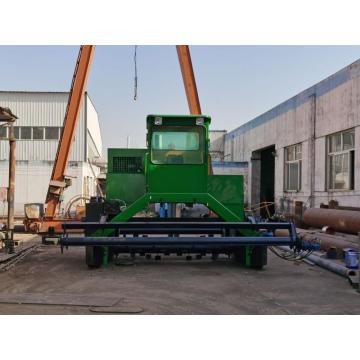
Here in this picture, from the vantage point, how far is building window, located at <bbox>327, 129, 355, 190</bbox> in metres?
14.4

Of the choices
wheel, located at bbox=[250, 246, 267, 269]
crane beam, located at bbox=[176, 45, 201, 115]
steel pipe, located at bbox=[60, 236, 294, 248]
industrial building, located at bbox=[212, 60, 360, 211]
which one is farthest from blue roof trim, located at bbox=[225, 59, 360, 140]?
steel pipe, located at bbox=[60, 236, 294, 248]

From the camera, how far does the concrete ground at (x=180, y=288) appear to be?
5.49 metres

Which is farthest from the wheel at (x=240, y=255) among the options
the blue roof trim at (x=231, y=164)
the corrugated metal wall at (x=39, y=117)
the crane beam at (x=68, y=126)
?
the corrugated metal wall at (x=39, y=117)

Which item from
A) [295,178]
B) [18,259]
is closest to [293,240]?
[18,259]

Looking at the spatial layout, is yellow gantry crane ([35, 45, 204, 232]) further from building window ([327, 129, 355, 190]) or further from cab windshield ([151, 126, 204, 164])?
building window ([327, 129, 355, 190])

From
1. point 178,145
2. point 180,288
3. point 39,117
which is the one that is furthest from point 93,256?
point 39,117

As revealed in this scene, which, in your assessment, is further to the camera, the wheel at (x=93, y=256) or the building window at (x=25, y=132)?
the building window at (x=25, y=132)

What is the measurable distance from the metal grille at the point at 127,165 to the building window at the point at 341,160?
797cm

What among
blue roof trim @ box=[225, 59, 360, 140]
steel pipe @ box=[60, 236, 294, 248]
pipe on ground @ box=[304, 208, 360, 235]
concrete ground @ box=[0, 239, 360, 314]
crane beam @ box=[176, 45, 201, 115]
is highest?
blue roof trim @ box=[225, 59, 360, 140]

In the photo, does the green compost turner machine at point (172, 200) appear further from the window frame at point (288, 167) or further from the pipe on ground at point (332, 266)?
the window frame at point (288, 167)

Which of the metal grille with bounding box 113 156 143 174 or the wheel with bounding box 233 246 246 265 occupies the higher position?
the metal grille with bounding box 113 156 143 174

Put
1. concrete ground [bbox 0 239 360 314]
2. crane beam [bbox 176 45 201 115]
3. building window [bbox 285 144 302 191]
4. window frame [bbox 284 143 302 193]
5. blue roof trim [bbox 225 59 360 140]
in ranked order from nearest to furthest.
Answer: concrete ground [bbox 0 239 360 314] < crane beam [bbox 176 45 201 115] < blue roof trim [bbox 225 59 360 140] < window frame [bbox 284 143 302 193] < building window [bbox 285 144 302 191]

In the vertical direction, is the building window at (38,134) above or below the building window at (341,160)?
above

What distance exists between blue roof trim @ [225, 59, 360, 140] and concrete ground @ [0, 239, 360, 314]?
7.71 metres
